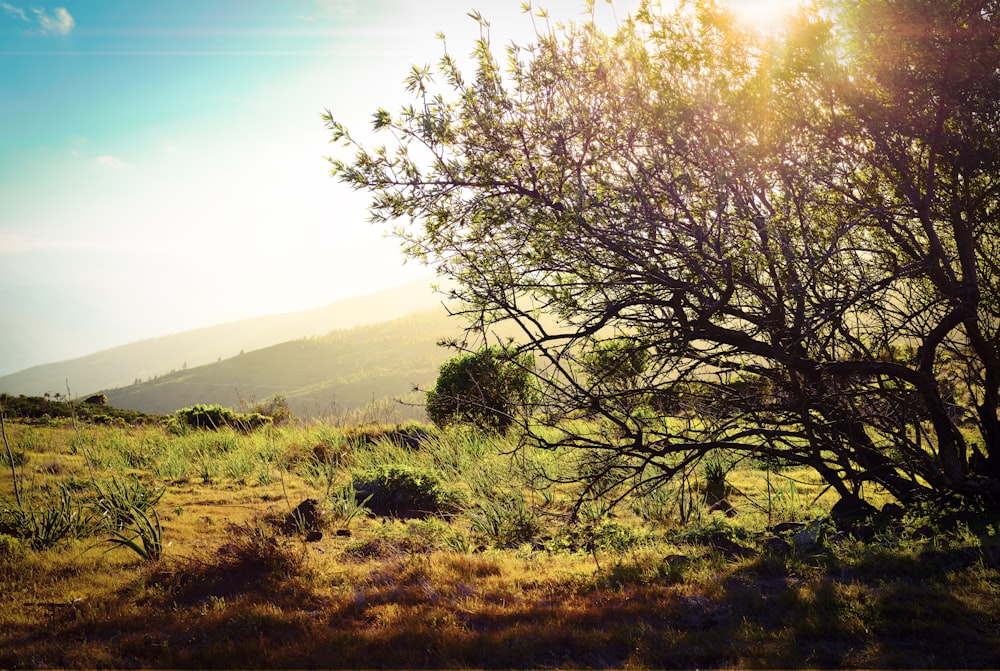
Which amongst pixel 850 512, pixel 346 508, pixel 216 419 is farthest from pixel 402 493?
pixel 216 419

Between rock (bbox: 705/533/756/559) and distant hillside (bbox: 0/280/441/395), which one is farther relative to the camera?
distant hillside (bbox: 0/280/441/395)

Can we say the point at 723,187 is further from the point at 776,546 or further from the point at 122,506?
the point at 122,506

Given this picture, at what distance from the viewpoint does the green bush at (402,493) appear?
7.95 metres

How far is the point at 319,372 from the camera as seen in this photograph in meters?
62.4

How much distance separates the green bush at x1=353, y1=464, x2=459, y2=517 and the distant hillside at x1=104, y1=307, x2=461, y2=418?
39.2m

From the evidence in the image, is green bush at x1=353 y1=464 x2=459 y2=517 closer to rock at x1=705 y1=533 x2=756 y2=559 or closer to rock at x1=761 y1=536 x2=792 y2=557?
rock at x1=705 y1=533 x2=756 y2=559

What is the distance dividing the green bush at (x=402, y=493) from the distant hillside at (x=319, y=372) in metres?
39.2

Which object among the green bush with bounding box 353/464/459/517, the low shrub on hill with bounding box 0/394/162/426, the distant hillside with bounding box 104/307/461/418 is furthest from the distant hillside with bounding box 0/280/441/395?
the green bush with bounding box 353/464/459/517

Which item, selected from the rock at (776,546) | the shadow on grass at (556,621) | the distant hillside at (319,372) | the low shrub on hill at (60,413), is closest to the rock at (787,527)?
the rock at (776,546)

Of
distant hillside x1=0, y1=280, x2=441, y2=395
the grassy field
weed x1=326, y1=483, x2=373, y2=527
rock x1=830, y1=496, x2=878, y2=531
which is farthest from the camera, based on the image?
distant hillside x1=0, y1=280, x2=441, y2=395

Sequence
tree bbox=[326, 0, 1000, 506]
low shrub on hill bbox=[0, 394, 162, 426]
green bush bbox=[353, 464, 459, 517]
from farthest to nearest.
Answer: low shrub on hill bbox=[0, 394, 162, 426] → green bush bbox=[353, 464, 459, 517] → tree bbox=[326, 0, 1000, 506]

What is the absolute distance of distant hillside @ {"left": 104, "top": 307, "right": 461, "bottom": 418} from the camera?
5238 centimetres

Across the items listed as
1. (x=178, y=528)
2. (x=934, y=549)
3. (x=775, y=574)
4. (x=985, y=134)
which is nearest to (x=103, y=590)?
(x=178, y=528)

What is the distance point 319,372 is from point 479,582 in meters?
60.5
